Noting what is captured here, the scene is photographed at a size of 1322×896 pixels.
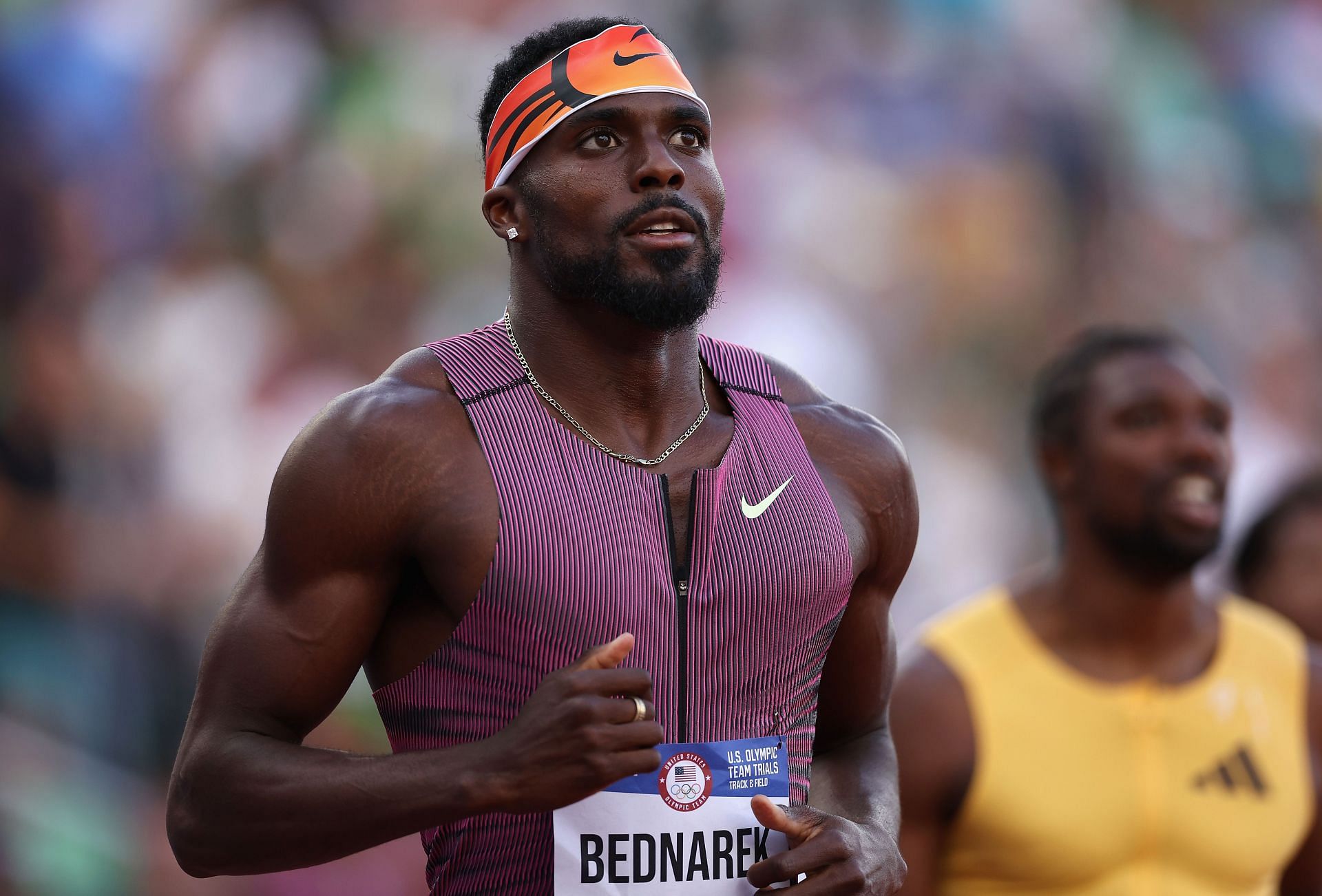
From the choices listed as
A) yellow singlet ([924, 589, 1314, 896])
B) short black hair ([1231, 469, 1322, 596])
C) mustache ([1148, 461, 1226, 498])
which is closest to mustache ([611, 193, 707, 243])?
yellow singlet ([924, 589, 1314, 896])

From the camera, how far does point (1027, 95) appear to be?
9906 mm

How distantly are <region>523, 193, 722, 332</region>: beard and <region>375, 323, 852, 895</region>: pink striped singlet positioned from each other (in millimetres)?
200

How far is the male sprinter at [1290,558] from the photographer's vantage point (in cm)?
613

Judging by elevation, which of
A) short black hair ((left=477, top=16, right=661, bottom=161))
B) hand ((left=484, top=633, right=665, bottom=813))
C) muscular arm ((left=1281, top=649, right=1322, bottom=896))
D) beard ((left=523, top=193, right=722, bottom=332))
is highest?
short black hair ((left=477, top=16, right=661, bottom=161))

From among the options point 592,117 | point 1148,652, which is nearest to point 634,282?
point 592,117

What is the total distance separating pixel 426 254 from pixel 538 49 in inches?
185

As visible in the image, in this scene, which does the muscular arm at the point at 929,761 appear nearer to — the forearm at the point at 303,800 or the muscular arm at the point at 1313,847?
the muscular arm at the point at 1313,847

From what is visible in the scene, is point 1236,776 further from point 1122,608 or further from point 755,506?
point 755,506

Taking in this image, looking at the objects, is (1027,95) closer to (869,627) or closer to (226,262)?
(226,262)

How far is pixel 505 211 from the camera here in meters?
3.16

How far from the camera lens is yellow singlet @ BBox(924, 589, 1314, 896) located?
14.1 feet

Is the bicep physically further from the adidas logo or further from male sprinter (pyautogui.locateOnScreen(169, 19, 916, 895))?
the adidas logo

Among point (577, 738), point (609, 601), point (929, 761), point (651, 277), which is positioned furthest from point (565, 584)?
point (929, 761)

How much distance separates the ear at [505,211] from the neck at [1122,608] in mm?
2227
